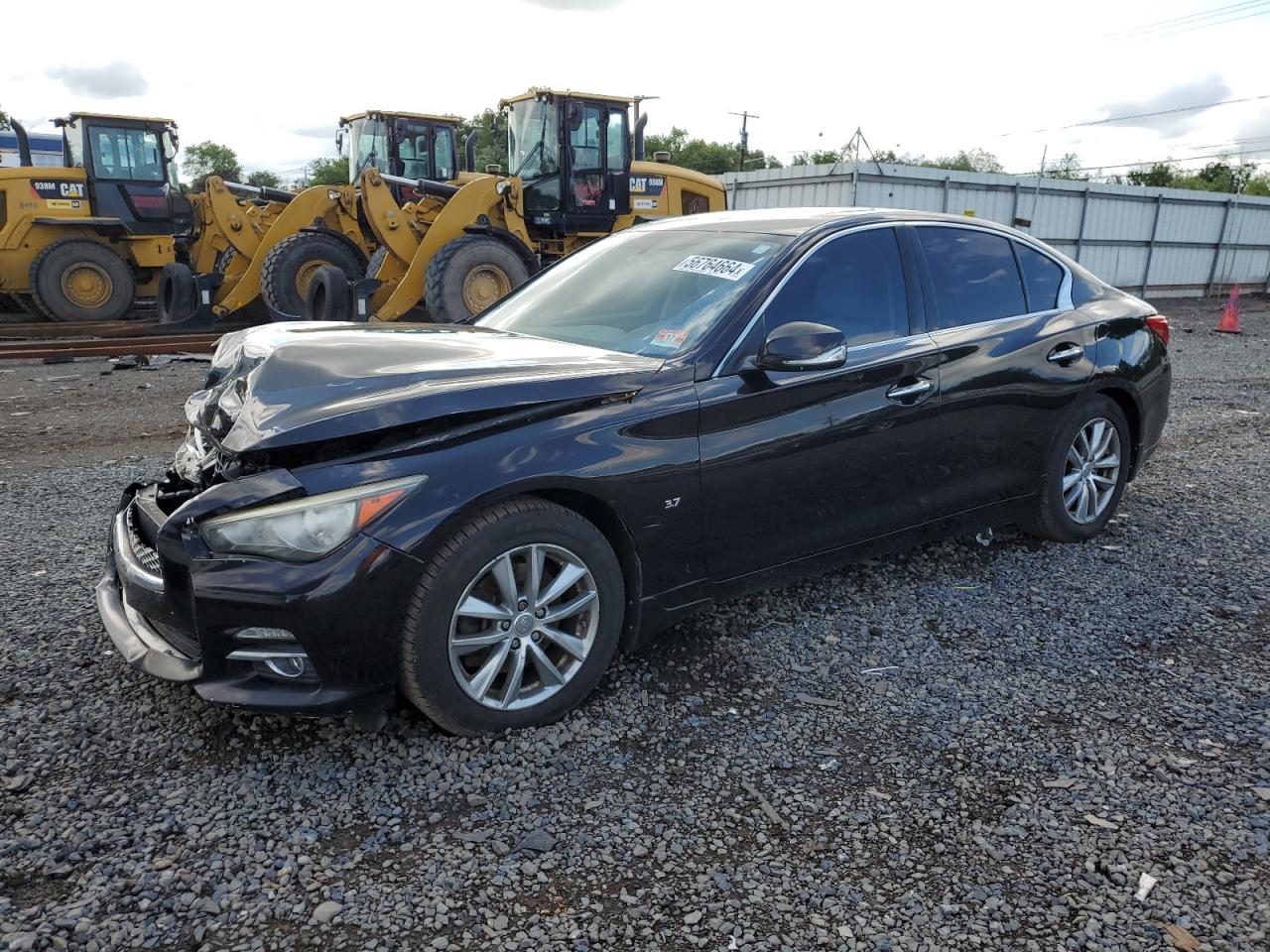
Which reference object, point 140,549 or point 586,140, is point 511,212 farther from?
point 140,549

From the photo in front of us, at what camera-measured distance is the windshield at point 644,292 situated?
142 inches

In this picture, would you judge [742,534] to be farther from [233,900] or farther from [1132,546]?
[1132,546]

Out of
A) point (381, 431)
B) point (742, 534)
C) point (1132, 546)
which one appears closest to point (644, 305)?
point (742, 534)

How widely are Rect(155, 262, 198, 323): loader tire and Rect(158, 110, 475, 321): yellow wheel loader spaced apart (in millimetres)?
15

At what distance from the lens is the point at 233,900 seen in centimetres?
233

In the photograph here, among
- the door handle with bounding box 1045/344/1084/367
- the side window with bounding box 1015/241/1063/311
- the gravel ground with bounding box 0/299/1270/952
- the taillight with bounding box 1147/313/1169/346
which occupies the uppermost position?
the side window with bounding box 1015/241/1063/311

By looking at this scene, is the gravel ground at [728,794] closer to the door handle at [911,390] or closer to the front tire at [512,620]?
the front tire at [512,620]

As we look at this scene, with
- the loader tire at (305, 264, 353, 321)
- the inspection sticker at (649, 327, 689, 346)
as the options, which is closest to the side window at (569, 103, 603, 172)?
the loader tire at (305, 264, 353, 321)

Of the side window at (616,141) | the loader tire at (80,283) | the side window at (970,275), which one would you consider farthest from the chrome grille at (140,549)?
the loader tire at (80,283)

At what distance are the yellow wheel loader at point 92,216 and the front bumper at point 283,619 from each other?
14.5m

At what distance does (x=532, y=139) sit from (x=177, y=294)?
567cm

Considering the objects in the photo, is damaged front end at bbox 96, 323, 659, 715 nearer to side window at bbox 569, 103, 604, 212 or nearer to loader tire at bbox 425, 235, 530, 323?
loader tire at bbox 425, 235, 530, 323

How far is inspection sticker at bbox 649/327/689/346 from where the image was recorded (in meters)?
3.49

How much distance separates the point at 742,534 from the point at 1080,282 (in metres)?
2.63
